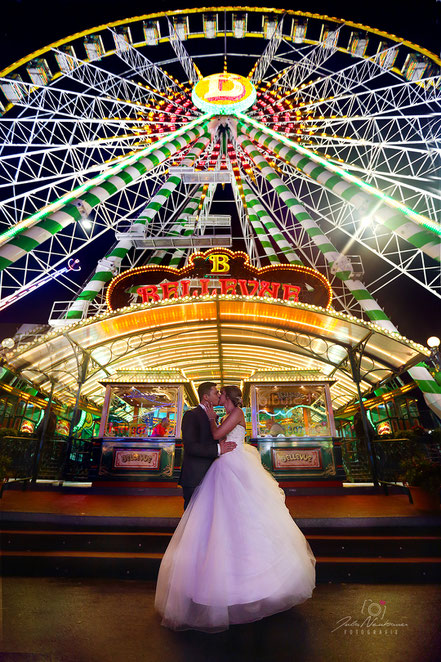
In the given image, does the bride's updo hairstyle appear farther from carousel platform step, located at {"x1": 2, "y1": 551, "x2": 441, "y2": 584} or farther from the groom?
carousel platform step, located at {"x1": 2, "y1": 551, "x2": 441, "y2": 584}

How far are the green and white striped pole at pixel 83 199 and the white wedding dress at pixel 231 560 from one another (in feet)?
28.4

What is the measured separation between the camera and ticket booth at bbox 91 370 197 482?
9.72m

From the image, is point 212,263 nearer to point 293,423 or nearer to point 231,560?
point 293,423

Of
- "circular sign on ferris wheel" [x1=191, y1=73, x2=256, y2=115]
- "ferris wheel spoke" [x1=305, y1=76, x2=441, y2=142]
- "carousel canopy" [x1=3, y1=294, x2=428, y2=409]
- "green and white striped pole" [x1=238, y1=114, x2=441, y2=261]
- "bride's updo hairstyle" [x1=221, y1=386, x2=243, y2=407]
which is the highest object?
"circular sign on ferris wheel" [x1=191, y1=73, x2=256, y2=115]

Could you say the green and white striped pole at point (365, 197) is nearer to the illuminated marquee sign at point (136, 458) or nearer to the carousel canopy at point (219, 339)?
the carousel canopy at point (219, 339)

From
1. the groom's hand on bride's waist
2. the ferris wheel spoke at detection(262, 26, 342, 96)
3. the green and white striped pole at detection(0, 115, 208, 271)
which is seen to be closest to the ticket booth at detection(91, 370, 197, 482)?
the green and white striped pole at detection(0, 115, 208, 271)

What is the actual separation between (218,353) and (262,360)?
2122mm

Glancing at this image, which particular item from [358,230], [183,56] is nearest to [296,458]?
[358,230]

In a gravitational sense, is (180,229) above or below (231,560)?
above

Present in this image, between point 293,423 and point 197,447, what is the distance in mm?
7752

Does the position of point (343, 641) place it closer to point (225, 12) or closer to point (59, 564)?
point (59, 564)

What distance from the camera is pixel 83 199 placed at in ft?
40.1

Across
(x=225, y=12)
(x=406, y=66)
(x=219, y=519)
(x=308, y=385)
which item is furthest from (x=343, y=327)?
(x=225, y=12)

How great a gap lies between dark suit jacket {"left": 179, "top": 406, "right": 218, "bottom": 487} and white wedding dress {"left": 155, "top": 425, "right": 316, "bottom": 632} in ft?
0.74
